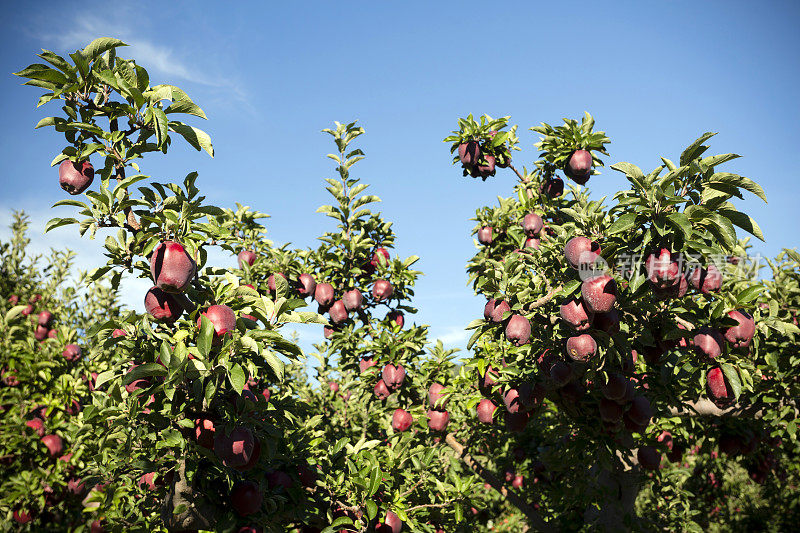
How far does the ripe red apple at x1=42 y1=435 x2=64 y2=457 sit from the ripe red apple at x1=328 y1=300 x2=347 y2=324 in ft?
11.8

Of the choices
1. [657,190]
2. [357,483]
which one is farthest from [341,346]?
A: [657,190]

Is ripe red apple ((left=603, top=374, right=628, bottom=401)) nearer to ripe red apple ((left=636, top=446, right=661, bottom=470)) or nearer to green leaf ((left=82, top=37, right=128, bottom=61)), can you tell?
ripe red apple ((left=636, top=446, right=661, bottom=470))

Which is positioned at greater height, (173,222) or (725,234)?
(725,234)

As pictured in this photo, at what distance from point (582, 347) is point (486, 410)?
5.06ft

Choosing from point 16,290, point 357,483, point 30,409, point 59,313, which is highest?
point 16,290

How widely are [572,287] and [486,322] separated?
747 millimetres

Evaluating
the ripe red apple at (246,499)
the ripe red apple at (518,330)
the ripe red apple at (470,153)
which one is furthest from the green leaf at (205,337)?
the ripe red apple at (470,153)

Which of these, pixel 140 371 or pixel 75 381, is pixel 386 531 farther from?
pixel 75 381

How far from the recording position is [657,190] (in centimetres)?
229

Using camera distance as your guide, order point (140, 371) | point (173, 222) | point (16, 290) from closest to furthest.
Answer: point (140, 371) < point (173, 222) < point (16, 290)

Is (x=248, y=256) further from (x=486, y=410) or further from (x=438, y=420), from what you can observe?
(x=486, y=410)

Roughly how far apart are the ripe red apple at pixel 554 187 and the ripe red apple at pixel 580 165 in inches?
30.5

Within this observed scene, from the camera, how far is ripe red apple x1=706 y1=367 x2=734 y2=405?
110 inches

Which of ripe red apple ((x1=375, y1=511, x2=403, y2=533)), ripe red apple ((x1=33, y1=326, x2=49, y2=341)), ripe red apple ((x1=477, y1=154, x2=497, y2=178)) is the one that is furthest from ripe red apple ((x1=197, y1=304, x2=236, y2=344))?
ripe red apple ((x1=33, y1=326, x2=49, y2=341))
